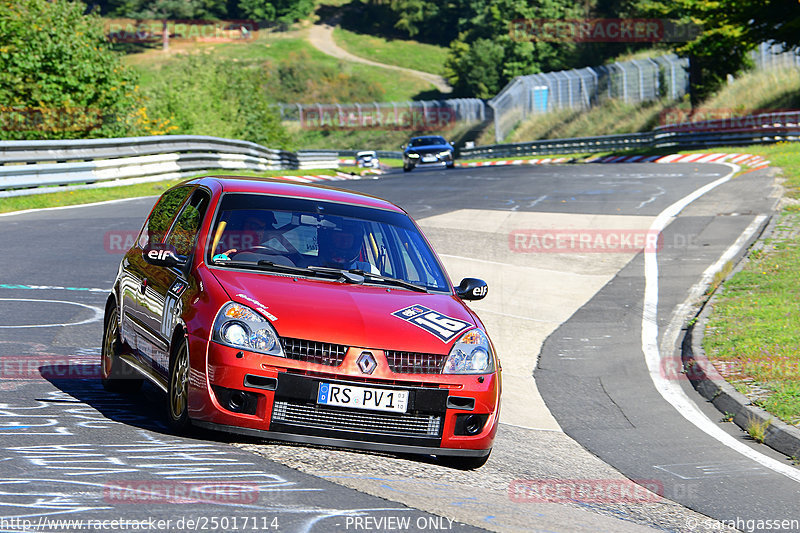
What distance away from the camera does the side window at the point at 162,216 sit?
8.17 metres

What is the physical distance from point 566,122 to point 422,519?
Answer: 203ft

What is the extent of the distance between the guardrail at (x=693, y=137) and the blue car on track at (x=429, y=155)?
915 cm

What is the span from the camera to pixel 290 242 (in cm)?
737

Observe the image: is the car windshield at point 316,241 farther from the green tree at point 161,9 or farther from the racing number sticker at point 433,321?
the green tree at point 161,9

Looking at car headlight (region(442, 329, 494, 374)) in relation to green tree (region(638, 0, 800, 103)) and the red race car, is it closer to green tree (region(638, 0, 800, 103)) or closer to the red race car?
the red race car

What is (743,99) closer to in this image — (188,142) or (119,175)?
(188,142)

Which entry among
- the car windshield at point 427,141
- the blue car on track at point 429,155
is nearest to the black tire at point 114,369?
the blue car on track at point 429,155

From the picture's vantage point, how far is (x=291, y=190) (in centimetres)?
788

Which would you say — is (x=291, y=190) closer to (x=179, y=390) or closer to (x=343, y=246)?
(x=343, y=246)

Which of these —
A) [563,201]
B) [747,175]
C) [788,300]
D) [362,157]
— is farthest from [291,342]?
[362,157]

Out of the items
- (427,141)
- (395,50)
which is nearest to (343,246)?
(427,141)

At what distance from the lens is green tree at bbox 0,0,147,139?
1051 inches

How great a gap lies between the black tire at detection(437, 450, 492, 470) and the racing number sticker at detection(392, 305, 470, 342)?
2.57ft

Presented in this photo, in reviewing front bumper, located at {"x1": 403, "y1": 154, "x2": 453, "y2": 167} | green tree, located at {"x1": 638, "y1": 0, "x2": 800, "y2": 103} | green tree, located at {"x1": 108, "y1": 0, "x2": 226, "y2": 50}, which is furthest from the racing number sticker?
green tree, located at {"x1": 108, "y1": 0, "x2": 226, "y2": 50}
